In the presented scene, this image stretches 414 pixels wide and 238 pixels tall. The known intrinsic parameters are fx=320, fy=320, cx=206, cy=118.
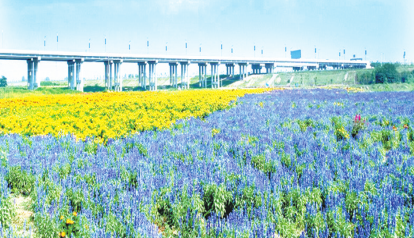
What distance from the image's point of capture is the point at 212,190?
454 cm

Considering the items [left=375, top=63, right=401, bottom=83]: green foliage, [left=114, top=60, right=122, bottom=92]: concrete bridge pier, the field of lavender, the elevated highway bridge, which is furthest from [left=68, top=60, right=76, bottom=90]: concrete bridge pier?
[left=375, top=63, right=401, bottom=83]: green foliage

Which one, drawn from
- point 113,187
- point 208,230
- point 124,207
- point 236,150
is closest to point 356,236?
point 208,230

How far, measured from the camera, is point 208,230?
3678 millimetres

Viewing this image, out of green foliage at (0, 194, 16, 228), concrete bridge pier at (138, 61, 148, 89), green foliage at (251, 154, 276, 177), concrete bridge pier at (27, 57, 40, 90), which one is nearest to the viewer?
green foliage at (0, 194, 16, 228)

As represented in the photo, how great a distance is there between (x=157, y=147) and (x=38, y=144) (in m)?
2.82

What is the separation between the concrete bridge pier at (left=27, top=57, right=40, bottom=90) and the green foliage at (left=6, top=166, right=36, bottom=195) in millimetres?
68181

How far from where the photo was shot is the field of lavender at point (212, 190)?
363 cm

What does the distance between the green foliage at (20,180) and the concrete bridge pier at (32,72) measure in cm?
6818

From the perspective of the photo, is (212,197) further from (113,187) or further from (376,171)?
(376,171)

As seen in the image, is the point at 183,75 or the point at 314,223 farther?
the point at 183,75

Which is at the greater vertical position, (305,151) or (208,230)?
(305,151)

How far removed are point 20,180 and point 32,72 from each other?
230 ft

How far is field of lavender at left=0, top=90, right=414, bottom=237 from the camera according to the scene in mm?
3631

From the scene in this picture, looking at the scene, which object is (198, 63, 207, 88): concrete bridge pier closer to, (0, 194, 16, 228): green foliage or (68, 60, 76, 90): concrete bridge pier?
(68, 60, 76, 90): concrete bridge pier
